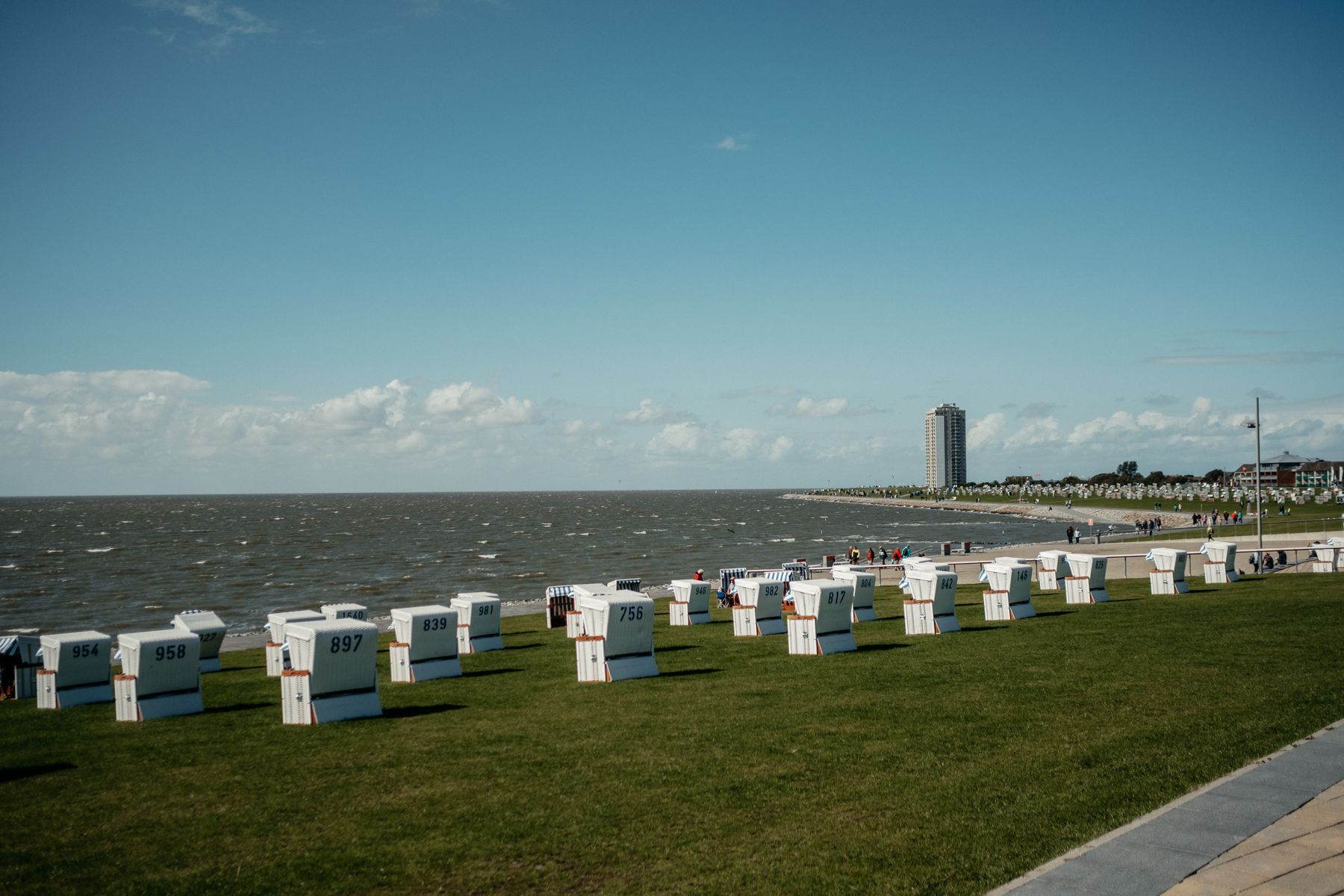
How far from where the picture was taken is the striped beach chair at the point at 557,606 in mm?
29141

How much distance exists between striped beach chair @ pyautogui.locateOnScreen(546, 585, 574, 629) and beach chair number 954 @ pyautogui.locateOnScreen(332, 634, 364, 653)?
1387 cm

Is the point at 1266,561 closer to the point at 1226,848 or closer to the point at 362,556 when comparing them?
the point at 1226,848

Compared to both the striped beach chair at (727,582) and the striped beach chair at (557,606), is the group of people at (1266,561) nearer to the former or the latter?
the striped beach chair at (727,582)

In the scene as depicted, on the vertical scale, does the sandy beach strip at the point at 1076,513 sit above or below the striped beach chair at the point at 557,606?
below

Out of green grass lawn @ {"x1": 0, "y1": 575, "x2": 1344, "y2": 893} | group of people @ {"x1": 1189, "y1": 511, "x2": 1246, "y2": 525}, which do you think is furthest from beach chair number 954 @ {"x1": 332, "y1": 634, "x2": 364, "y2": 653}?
group of people @ {"x1": 1189, "y1": 511, "x2": 1246, "y2": 525}

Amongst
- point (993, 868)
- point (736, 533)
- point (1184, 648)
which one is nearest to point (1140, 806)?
point (993, 868)

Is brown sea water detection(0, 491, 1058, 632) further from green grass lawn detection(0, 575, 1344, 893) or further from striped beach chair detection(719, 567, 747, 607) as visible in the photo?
green grass lawn detection(0, 575, 1344, 893)

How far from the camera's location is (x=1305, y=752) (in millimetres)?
10031

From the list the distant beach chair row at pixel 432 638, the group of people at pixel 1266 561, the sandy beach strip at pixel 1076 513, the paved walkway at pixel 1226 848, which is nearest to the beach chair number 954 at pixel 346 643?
the distant beach chair row at pixel 432 638

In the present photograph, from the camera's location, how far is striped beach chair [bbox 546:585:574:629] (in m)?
29.1

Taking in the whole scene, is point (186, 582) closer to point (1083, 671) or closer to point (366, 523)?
point (1083, 671)

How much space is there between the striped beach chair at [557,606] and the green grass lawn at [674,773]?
1029 centimetres

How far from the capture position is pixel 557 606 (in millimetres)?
29547

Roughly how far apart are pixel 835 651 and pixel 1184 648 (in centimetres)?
657
